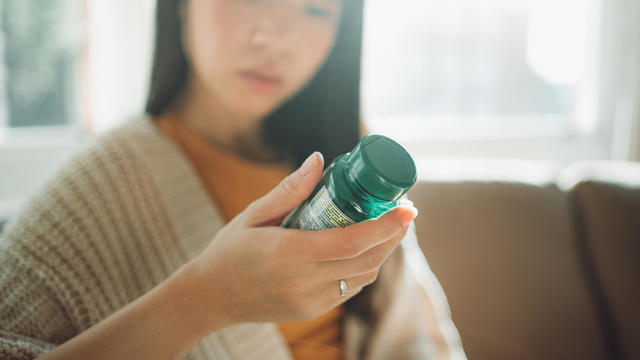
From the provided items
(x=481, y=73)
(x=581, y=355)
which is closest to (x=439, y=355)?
(x=581, y=355)

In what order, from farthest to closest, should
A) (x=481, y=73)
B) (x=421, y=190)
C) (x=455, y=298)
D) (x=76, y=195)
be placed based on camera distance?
(x=481, y=73), (x=421, y=190), (x=455, y=298), (x=76, y=195)

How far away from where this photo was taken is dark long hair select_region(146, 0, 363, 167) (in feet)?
1.85

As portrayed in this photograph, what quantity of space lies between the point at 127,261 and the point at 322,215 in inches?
10.2

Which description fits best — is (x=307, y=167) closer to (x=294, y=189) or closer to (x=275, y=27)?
(x=294, y=189)

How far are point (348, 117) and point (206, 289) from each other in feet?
1.28

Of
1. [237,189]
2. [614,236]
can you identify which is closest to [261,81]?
[237,189]

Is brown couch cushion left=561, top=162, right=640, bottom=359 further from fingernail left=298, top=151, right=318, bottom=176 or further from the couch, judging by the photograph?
fingernail left=298, top=151, right=318, bottom=176

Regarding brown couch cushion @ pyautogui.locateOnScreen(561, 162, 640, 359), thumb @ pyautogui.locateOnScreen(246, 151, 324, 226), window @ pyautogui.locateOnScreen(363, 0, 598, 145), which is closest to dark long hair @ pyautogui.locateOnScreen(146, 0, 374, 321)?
thumb @ pyautogui.locateOnScreen(246, 151, 324, 226)

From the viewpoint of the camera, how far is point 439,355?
19.9 inches

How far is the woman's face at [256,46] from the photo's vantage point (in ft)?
1.64

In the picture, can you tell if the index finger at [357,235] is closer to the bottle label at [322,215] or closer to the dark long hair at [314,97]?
the bottle label at [322,215]

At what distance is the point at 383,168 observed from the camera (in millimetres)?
226

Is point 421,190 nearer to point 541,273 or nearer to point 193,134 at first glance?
point 541,273

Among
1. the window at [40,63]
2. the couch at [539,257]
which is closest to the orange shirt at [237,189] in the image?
the couch at [539,257]
